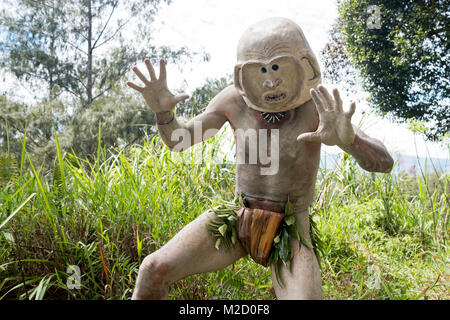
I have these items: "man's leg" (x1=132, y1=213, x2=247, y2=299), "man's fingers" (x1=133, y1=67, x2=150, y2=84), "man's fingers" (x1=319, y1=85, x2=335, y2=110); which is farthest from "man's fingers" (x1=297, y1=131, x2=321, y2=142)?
"man's fingers" (x1=133, y1=67, x2=150, y2=84)

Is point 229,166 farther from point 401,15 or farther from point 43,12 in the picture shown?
point 43,12

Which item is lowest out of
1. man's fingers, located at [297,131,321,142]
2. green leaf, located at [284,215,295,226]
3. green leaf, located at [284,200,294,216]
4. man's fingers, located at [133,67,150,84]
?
green leaf, located at [284,215,295,226]

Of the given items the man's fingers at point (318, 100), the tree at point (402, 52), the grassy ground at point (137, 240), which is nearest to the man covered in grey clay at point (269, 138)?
the man's fingers at point (318, 100)

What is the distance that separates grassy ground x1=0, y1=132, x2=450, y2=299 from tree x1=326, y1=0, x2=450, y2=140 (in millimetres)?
4192

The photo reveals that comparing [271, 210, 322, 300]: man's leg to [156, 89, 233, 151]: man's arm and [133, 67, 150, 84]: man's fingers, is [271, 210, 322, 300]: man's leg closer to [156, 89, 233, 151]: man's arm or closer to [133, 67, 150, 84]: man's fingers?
[156, 89, 233, 151]: man's arm

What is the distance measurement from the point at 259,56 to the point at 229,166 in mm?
2025

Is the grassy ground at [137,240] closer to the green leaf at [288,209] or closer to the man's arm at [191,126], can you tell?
the green leaf at [288,209]

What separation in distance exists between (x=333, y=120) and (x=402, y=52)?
20.4 ft

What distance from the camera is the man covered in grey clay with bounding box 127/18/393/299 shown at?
156cm

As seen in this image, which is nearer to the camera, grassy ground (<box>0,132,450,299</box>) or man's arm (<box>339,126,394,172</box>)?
man's arm (<box>339,126,394,172</box>)

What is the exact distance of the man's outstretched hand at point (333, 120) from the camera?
140 cm

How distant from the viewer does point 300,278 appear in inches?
61.1

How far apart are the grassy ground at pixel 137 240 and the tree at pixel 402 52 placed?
13.8ft
